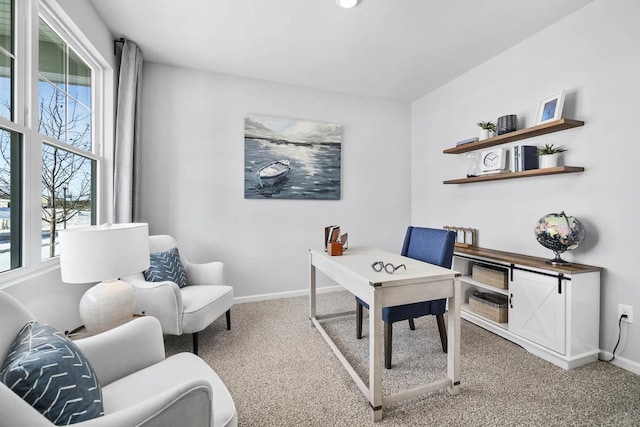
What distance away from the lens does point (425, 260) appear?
2.17m

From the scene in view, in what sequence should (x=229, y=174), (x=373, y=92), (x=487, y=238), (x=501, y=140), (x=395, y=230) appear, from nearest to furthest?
1. (x=501, y=140)
2. (x=487, y=238)
3. (x=229, y=174)
4. (x=373, y=92)
5. (x=395, y=230)

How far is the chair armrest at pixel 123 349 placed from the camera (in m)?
1.13

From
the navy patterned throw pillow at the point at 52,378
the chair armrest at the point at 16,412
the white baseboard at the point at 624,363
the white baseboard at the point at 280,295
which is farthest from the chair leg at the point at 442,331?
the chair armrest at the point at 16,412

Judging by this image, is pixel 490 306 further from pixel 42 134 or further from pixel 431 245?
pixel 42 134

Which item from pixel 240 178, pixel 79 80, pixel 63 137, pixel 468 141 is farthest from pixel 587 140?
pixel 79 80

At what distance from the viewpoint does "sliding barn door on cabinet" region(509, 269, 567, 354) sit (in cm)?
191

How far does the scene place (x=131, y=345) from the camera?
1219mm

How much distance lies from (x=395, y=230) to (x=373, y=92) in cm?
181

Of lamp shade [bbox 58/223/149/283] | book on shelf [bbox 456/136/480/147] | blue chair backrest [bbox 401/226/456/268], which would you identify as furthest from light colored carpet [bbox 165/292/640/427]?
book on shelf [bbox 456/136/480/147]

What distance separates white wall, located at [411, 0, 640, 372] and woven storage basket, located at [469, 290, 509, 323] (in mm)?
485

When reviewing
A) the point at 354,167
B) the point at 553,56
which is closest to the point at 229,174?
the point at 354,167

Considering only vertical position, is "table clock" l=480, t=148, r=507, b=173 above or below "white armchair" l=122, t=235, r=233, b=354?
above

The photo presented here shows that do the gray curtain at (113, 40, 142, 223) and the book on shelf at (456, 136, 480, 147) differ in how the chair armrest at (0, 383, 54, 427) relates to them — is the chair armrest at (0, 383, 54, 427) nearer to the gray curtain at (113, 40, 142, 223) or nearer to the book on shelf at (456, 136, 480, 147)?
the gray curtain at (113, 40, 142, 223)

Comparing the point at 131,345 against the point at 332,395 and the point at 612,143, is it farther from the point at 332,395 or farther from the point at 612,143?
the point at 612,143
